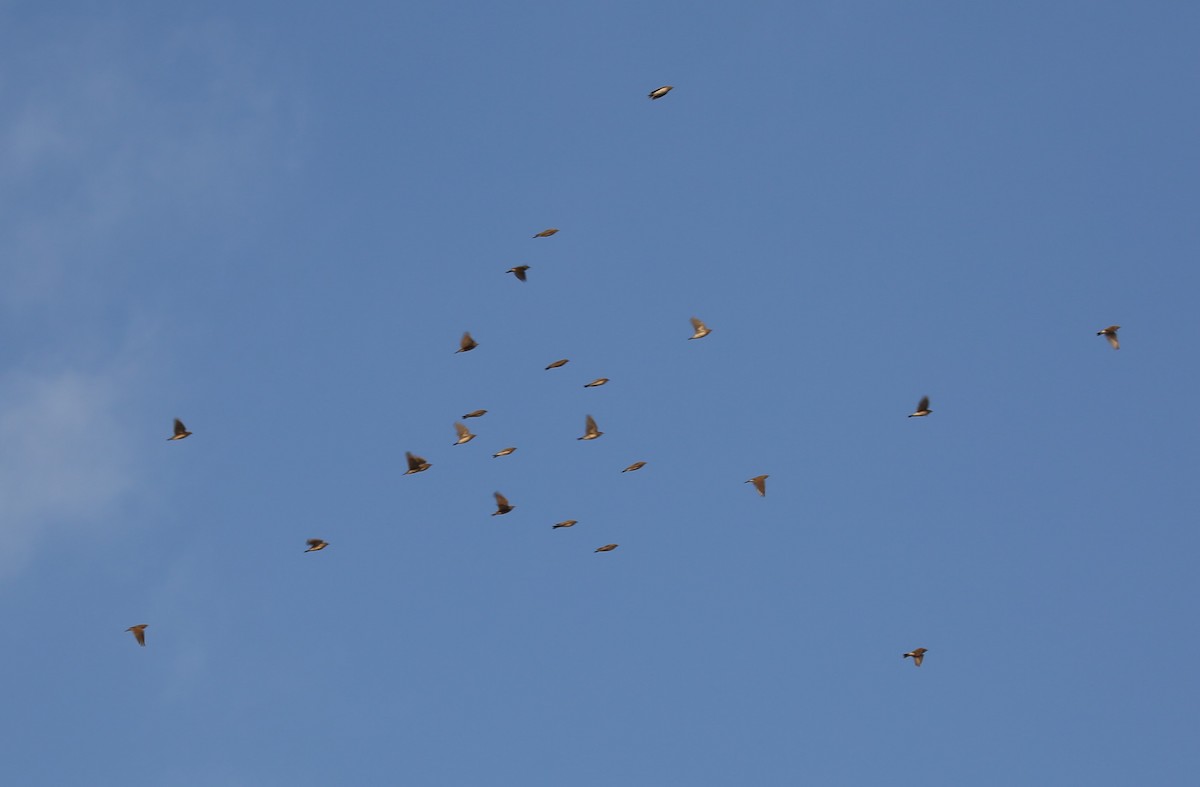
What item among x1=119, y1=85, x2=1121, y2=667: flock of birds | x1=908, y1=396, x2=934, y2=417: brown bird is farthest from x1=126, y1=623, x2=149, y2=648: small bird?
x1=908, y1=396, x2=934, y2=417: brown bird

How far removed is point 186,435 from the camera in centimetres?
10425

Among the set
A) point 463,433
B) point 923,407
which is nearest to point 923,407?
point 923,407

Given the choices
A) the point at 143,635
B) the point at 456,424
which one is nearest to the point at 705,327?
the point at 456,424

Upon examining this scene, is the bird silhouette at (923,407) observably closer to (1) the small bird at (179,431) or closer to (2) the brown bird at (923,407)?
(2) the brown bird at (923,407)

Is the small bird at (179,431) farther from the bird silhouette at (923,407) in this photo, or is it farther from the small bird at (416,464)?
the bird silhouette at (923,407)

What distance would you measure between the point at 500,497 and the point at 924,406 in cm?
2544

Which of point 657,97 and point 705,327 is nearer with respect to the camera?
point 657,97

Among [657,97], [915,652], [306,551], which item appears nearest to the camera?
[657,97]

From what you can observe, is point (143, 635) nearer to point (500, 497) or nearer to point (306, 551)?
point (306, 551)

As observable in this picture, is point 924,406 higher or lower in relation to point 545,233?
lower

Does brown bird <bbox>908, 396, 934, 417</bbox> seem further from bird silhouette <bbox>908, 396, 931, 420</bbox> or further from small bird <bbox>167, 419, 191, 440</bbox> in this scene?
small bird <bbox>167, 419, 191, 440</bbox>

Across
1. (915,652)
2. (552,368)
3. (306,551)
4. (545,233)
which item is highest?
(545,233)

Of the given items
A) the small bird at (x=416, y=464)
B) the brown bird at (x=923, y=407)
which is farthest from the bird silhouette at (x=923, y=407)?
the small bird at (x=416, y=464)

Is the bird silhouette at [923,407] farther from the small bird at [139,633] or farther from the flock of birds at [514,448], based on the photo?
the small bird at [139,633]
